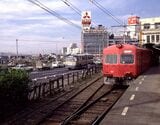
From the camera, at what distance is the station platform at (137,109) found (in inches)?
524

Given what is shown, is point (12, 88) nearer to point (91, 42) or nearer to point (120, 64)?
point (120, 64)

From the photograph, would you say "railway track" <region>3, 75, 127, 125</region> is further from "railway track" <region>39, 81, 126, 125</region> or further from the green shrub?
the green shrub

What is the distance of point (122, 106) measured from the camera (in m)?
16.4

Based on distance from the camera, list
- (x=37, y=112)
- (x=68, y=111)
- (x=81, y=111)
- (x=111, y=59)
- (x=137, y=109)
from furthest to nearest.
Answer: (x=111, y=59) < (x=68, y=111) < (x=81, y=111) < (x=37, y=112) < (x=137, y=109)

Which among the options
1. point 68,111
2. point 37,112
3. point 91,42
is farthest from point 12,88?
point 91,42

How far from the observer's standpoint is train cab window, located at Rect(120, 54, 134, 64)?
2873 centimetres

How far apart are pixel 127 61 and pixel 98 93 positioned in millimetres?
3901

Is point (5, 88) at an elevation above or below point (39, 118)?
above

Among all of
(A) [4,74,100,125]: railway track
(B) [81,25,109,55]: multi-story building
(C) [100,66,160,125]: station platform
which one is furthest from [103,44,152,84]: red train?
(B) [81,25,109,55]: multi-story building

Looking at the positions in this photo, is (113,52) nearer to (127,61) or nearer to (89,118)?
(127,61)

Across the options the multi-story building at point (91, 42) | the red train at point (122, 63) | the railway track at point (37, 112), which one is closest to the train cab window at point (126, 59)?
the red train at point (122, 63)

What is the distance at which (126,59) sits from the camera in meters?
28.9

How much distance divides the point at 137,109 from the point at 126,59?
44.2 ft

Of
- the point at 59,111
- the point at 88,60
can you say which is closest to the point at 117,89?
the point at 59,111
